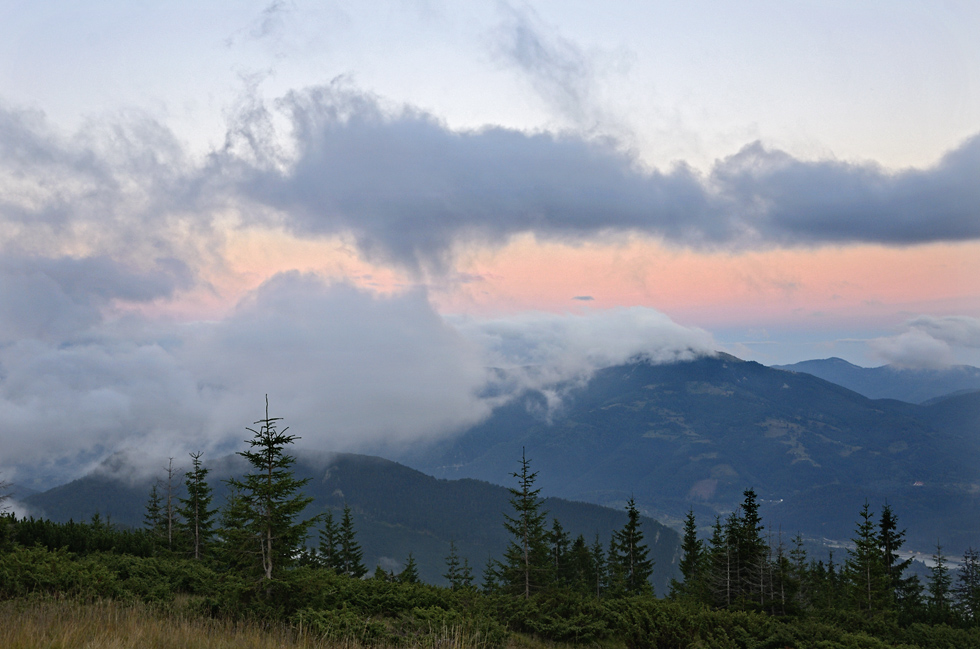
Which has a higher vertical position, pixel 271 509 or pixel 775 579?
pixel 271 509

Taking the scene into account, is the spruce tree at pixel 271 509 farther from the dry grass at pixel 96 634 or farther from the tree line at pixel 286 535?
the dry grass at pixel 96 634

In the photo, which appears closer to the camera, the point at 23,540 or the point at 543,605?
the point at 543,605

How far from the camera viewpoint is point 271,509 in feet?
55.6

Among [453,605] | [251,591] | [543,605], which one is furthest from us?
[543,605]

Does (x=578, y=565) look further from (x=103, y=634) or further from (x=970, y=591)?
(x=103, y=634)

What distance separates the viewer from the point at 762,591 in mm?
40281

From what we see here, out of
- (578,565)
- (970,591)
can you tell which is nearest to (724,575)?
(578,565)

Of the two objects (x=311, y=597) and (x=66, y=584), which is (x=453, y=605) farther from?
(x=66, y=584)

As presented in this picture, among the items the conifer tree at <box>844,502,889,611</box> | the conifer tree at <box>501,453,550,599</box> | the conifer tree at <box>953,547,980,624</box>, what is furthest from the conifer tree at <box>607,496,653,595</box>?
the conifer tree at <box>953,547,980,624</box>

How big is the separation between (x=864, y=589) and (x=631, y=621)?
5173 centimetres

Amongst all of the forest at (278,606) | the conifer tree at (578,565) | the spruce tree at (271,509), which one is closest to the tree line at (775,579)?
the forest at (278,606)

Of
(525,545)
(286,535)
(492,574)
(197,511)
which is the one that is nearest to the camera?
(286,535)

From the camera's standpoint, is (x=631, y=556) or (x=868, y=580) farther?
(x=631, y=556)

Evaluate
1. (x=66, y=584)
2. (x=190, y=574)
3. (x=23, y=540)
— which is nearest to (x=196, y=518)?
(x=23, y=540)
